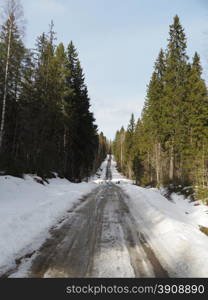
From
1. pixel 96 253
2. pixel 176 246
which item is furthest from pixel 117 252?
pixel 176 246

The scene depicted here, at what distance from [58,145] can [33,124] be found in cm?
985

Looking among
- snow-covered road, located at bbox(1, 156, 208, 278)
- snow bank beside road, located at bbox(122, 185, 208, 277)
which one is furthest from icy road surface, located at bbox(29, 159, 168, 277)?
snow bank beside road, located at bbox(122, 185, 208, 277)

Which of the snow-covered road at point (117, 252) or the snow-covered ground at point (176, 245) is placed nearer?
the snow-covered road at point (117, 252)

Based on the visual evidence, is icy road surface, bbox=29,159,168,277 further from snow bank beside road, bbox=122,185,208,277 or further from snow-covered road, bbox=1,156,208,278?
snow bank beside road, bbox=122,185,208,277

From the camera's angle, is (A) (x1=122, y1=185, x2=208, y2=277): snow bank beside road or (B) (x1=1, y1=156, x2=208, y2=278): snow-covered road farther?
(A) (x1=122, y1=185, x2=208, y2=277): snow bank beside road

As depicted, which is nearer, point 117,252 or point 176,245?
point 117,252

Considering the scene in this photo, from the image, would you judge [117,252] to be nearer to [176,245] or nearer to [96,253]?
[96,253]

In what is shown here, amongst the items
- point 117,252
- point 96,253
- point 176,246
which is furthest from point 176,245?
point 96,253

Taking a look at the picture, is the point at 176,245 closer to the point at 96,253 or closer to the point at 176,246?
the point at 176,246

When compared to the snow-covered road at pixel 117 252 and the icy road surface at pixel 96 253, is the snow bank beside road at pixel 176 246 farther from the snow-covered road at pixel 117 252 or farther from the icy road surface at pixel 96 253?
the icy road surface at pixel 96 253

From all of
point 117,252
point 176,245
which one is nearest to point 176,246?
point 176,245

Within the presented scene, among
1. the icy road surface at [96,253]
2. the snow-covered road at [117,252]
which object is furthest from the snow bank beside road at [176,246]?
the icy road surface at [96,253]

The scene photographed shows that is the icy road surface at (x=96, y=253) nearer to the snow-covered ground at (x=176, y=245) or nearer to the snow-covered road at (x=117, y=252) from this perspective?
the snow-covered road at (x=117, y=252)

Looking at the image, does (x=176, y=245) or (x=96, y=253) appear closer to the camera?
(x=96, y=253)
